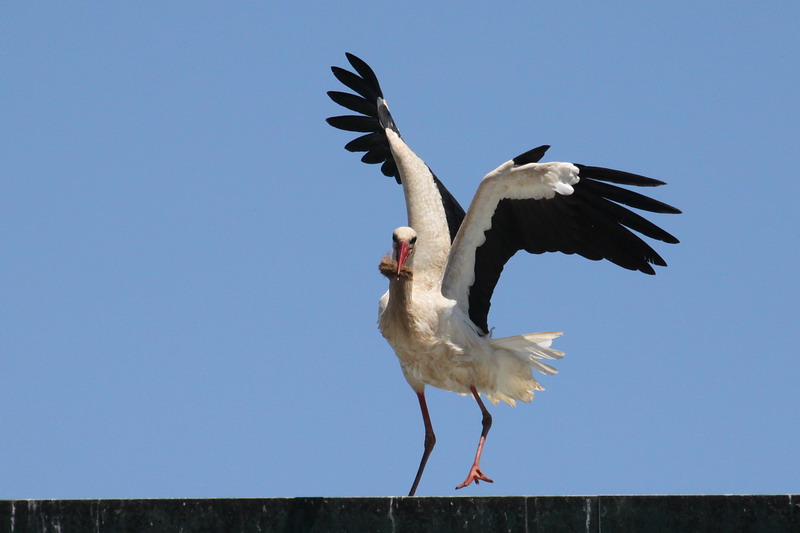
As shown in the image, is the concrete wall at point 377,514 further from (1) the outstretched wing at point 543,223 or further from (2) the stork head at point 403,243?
(1) the outstretched wing at point 543,223

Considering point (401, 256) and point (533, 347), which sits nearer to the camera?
point (401, 256)

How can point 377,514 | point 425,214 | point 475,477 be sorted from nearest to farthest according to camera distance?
point 377,514, point 475,477, point 425,214

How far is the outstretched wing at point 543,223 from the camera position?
7.14m

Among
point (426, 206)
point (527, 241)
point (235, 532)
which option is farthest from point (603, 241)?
point (235, 532)

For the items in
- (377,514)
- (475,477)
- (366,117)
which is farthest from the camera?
(366,117)

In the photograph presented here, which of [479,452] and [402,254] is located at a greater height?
[402,254]

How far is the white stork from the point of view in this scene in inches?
282

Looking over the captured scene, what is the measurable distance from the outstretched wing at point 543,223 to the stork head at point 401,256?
370 mm

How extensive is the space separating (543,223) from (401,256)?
0.96 metres

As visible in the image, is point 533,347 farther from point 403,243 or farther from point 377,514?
point 377,514

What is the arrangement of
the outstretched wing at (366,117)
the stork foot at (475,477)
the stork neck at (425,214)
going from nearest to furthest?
the stork foot at (475,477) → the stork neck at (425,214) → the outstretched wing at (366,117)

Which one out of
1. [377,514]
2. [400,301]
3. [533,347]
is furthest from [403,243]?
[377,514]

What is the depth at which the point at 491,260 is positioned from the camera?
299 inches

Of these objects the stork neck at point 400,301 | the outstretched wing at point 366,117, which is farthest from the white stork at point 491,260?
the outstretched wing at point 366,117
